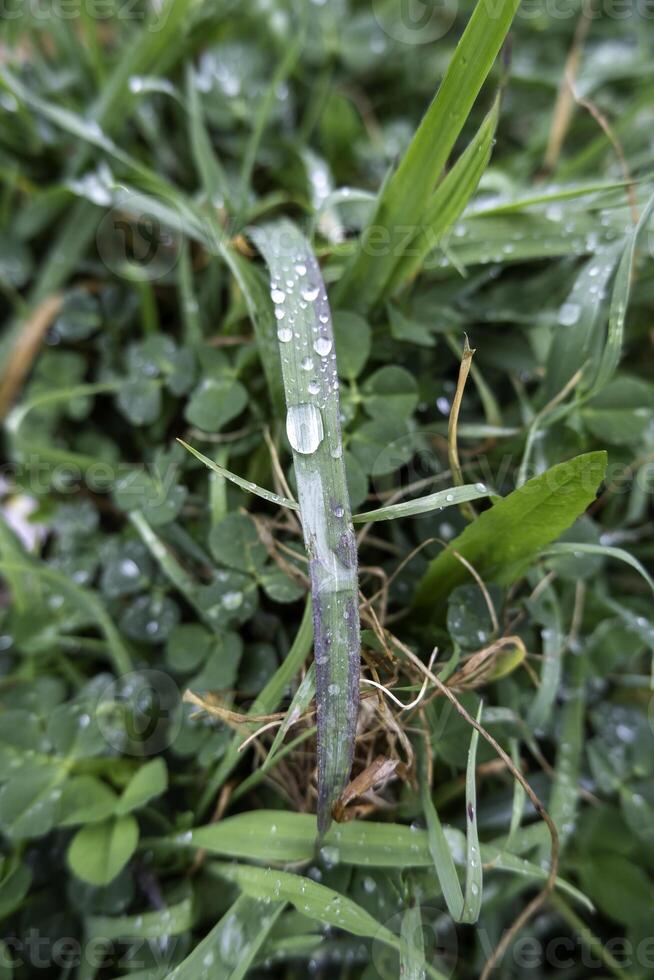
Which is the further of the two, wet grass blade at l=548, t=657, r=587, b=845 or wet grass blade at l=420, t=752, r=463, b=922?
wet grass blade at l=548, t=657, r=587, b=845

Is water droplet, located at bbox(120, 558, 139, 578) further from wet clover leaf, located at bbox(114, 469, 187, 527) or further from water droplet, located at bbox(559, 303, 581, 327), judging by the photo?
water droplet, located at bbox(559, 303, 581, 327)

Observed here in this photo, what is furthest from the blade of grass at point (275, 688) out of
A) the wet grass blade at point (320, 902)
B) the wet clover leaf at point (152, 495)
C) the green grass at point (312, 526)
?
the wet clover leaf at point (152, 495)

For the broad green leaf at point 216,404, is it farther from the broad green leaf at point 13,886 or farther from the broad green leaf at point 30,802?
the broad green leaf at point 13,886

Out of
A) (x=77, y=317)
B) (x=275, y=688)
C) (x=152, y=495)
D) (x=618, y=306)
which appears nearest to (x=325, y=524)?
(x=275, y=688)

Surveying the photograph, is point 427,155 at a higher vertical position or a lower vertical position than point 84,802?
higher

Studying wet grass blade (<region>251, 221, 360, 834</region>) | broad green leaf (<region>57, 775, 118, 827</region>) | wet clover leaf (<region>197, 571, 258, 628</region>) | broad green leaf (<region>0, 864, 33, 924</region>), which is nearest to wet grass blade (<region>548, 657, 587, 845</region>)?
wet grass blade (<region>251, 221, 360, 834</region>)

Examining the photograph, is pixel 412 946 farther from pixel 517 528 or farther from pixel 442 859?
pixel 517 528

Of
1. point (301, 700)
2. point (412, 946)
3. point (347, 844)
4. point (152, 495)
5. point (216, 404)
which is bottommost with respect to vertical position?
point (412, 946)

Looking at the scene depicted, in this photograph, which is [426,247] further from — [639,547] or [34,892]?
[34,892]
